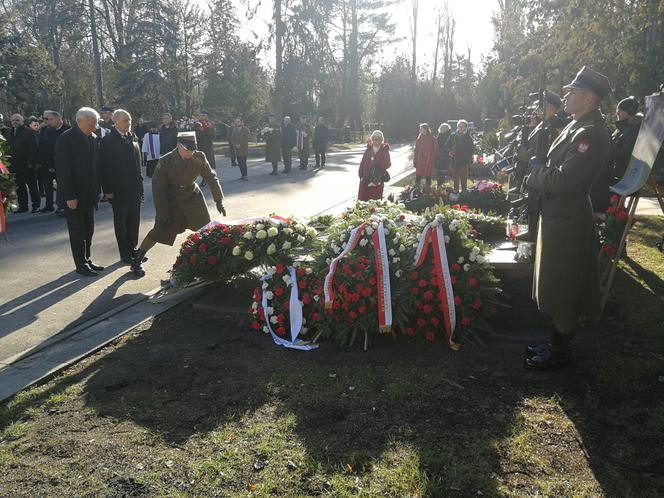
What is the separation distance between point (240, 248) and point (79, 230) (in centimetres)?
263

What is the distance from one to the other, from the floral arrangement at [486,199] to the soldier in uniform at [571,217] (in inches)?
248

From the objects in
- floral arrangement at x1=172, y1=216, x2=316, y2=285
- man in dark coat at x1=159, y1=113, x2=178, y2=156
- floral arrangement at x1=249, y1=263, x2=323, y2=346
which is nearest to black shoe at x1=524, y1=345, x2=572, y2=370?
floral arrangement at x1=249, y1=263, x2=323, y2=346

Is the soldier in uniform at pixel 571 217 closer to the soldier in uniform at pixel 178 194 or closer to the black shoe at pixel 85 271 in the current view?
the soldier in uniform at pixel 178 194

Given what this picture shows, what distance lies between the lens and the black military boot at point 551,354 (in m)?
4.17

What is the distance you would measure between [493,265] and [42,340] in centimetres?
413

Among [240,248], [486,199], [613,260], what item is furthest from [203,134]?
[613,260]

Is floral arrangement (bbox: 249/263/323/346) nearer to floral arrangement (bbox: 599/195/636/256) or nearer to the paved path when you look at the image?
the paved path

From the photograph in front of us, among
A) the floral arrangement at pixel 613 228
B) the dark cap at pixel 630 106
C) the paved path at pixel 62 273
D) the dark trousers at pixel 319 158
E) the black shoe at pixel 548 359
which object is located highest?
the dark cap at pixel 630 106

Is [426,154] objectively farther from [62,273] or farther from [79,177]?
[62,273]

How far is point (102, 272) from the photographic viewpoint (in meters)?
7.31

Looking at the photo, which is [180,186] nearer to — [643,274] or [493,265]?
[493,265]

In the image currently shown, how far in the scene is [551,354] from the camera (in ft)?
13.7

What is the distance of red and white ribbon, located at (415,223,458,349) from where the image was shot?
15.3ft

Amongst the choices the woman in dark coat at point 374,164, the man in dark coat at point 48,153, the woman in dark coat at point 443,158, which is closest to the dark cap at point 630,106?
the woman in dark coat at point 374,164
